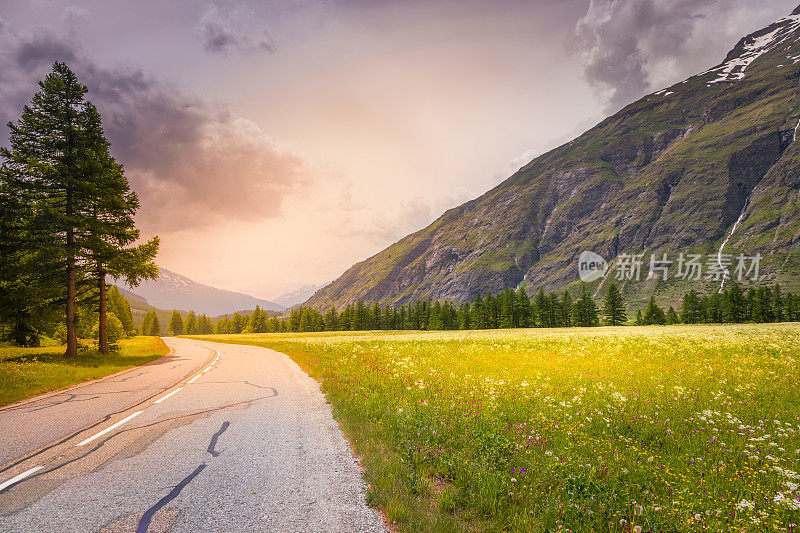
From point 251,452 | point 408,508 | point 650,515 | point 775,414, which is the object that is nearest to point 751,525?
point 650,515

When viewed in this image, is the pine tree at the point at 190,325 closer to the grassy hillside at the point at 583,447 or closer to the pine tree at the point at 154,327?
Answer: the pine tree at the point at 154,327

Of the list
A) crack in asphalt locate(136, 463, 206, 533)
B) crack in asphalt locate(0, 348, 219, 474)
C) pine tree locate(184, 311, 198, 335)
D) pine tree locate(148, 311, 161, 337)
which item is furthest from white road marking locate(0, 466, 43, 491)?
pine tree locate(184, 311, 198, 335)

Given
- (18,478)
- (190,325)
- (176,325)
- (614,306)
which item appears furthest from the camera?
(190,325)

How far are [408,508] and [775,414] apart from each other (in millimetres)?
9804

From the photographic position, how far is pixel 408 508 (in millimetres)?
4590

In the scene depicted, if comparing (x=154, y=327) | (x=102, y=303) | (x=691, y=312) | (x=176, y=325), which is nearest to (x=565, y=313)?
(x=691, y=312)

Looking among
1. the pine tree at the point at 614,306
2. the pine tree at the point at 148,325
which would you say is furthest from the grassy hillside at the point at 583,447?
the pine tree at the point at 148,325

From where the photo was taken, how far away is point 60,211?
821 inches

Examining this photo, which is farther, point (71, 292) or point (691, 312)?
point (691, 312)

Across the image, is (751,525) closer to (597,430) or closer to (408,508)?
(597,430)

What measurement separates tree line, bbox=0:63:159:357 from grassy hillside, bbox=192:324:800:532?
70.1 feet

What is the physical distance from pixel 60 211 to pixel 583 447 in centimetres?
3010

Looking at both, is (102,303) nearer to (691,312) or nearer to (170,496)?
(170,496)

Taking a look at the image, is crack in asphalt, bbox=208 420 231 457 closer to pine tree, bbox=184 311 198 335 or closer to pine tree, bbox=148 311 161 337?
pine tree, bbox=148 311 161 337
